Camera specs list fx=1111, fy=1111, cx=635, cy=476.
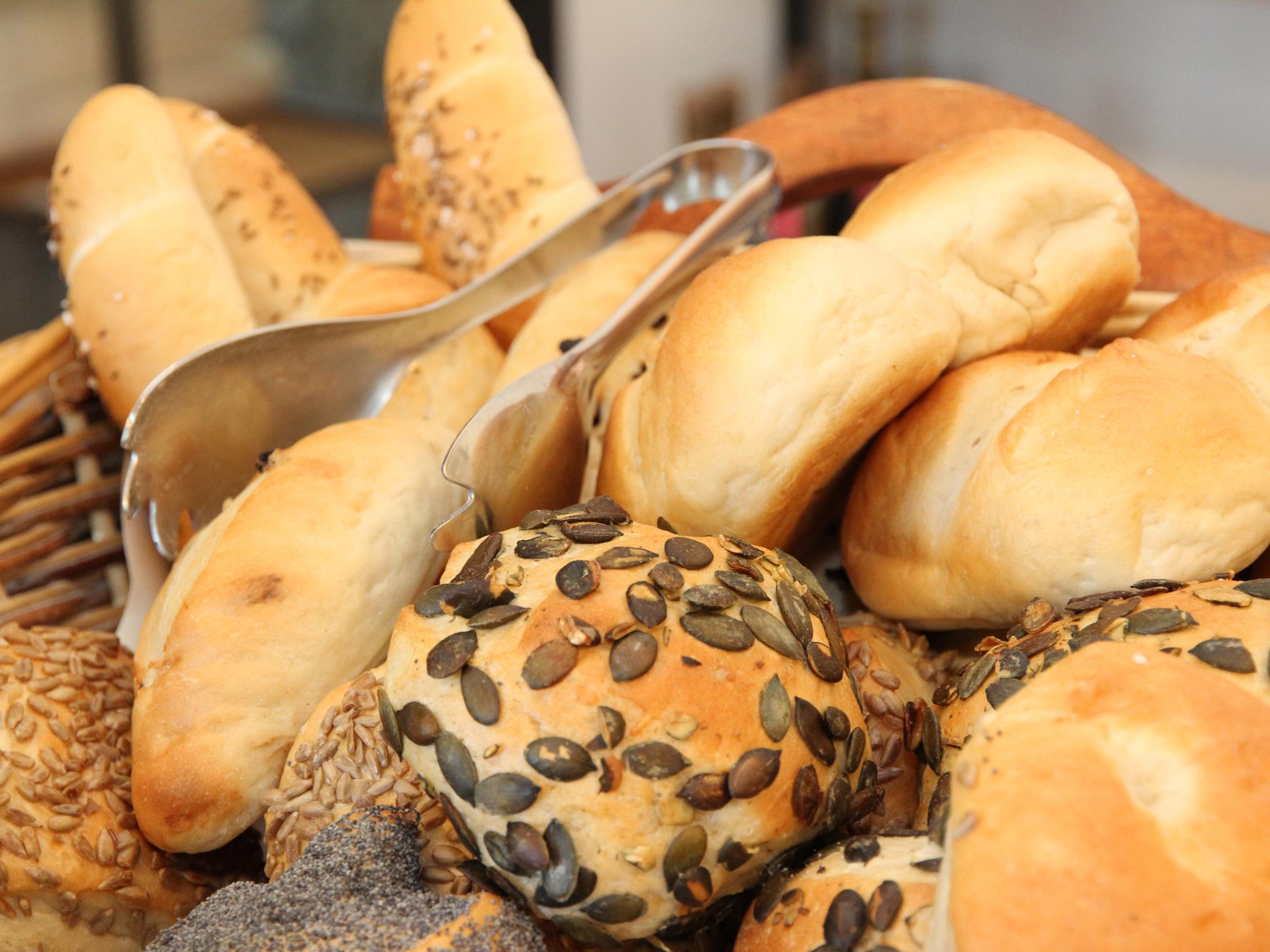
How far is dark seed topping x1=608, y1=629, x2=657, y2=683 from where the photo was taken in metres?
0.61

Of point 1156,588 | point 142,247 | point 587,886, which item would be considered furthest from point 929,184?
point 142,247

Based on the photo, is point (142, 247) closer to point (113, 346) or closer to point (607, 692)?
point (113, 346)

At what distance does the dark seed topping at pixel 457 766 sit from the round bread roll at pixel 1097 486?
399mm

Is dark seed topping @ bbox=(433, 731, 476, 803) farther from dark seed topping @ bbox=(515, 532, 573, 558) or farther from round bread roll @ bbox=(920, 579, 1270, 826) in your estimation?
round bread roll @ bbox=(920, 579, 1270, 826)

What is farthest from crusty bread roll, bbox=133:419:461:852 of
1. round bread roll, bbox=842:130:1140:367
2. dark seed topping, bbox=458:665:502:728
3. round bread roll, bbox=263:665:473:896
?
round bread roll, bbox=842:130:1140:367

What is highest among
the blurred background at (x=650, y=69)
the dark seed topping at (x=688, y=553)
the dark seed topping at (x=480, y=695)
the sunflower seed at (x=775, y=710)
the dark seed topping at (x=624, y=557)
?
the dark seed topping at (x=624, y=557)

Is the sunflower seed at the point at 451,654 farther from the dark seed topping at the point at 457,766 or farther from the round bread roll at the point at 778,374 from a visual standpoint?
the round bread roll at the point at 778,374

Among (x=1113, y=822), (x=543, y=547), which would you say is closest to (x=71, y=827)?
(x=543, y=547)

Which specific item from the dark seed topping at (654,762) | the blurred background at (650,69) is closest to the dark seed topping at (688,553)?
the dark seed topping at (654,762)

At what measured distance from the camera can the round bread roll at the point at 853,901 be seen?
1.89ft

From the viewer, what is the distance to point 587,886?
0.60m

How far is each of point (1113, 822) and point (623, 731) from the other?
24 cm

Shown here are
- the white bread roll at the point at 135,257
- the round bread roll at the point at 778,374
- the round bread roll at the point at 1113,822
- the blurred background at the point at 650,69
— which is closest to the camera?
the round bread roll at the point at 1113,822

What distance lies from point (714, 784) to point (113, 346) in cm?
85
